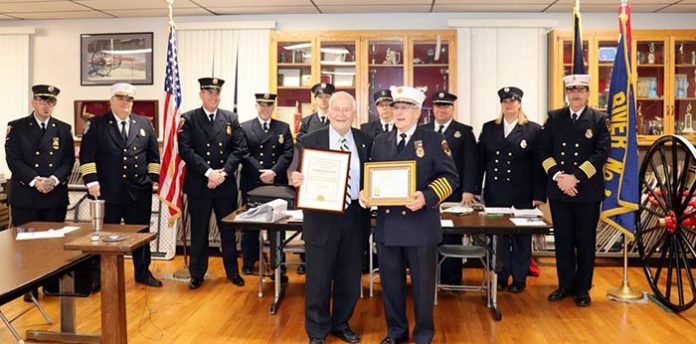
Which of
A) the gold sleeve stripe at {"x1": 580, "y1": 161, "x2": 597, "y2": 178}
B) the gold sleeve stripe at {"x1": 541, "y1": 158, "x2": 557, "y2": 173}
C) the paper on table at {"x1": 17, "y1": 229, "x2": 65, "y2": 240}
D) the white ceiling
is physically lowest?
the paper on table at {"x1": 17, "y1": 229, "x2": 65, "y2": 240}

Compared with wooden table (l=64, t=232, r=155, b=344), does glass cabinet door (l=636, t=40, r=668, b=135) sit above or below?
above

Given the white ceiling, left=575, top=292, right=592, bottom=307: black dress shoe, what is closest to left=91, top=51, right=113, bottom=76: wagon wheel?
the white ceiling

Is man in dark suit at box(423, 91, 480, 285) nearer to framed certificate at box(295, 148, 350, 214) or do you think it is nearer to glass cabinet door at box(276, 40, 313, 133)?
framed certificate at box(295, 148, 350, 214)

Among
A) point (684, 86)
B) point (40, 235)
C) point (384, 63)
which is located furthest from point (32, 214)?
point (684, 86)

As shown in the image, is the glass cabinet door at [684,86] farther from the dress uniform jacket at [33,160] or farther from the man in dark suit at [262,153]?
the dress uniform jacket at [33,160]

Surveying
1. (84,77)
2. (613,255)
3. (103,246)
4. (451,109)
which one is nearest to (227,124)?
(451,109)

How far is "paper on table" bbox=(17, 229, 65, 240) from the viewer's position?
3558mm

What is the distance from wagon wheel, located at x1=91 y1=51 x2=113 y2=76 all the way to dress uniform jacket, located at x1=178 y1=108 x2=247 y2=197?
2590mm

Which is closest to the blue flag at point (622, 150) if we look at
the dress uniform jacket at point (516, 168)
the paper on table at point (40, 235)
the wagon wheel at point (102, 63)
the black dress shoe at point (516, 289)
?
the dress uniform jacket at point (516, 168)

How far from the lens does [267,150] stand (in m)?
5.84

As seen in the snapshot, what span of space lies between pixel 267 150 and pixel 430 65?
2173mm

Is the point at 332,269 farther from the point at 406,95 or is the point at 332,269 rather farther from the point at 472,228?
the point at 406,95

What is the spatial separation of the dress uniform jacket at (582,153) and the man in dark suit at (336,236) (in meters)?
1.72

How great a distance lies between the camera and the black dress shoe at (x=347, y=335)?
3857mm
